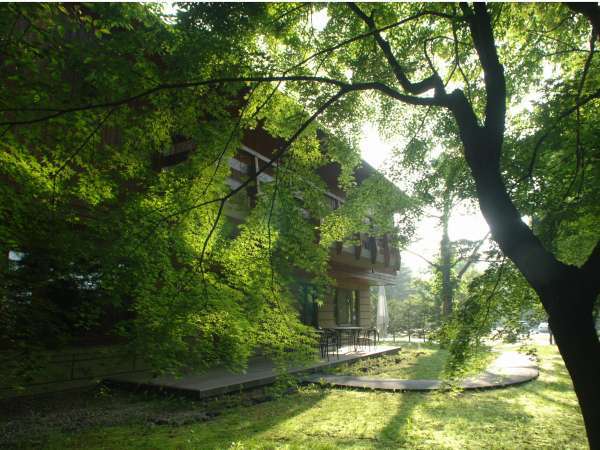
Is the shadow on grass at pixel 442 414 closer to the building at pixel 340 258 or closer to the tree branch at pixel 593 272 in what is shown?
the tree branch at pixel 593 272

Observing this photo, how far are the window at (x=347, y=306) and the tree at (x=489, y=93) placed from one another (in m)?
14.7

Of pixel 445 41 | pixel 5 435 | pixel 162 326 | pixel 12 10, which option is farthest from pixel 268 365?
pixel 12 10

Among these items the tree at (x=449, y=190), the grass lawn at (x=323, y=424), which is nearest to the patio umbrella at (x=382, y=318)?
the tree at (x=449, y=190)

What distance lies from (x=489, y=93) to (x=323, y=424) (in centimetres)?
557

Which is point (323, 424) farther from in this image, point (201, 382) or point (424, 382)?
point (424, 382)

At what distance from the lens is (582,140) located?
5.35 m

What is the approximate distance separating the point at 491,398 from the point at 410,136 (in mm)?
5950

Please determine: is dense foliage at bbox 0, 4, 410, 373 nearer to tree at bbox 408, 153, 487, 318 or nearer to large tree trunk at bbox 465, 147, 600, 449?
large tree trunk at bbox 465, 147, 600, 449

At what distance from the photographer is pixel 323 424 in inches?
271

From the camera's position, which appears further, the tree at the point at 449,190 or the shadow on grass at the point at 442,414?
the tree at the point at 449,190

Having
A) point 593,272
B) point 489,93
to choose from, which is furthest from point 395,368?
point 489,93

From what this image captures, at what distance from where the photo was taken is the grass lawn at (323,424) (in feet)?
19.2

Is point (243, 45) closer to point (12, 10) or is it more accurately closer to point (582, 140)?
point (12, 10)

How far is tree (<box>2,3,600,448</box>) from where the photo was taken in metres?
3.82
